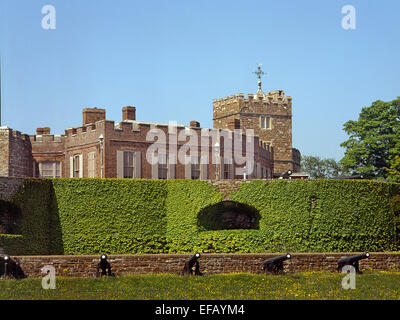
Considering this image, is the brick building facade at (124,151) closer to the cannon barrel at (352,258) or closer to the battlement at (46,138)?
the battlement at (46,138)

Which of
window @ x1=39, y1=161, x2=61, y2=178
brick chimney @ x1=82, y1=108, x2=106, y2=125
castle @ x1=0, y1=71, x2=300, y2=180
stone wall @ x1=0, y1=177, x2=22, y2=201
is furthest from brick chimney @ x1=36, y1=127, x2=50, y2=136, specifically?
stone wall @ x1=0, y1=177, x2=22, y2=201

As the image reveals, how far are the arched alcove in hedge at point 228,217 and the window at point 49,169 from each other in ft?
56.1

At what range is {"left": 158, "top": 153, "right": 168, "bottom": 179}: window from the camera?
161 ft

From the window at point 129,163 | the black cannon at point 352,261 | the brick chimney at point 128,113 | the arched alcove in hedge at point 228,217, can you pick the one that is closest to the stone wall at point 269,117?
the brick chimney at point 128,113

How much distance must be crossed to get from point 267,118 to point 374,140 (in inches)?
460

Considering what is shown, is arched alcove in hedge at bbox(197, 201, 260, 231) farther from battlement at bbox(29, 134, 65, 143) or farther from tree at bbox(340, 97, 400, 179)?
tree at bbox(340, 97, 400, 179)

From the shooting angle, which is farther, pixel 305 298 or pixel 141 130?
pixel 141 130

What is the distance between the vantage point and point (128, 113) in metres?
54.8

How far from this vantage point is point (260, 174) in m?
57.0

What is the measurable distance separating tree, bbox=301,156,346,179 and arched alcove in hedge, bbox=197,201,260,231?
65031 mm
